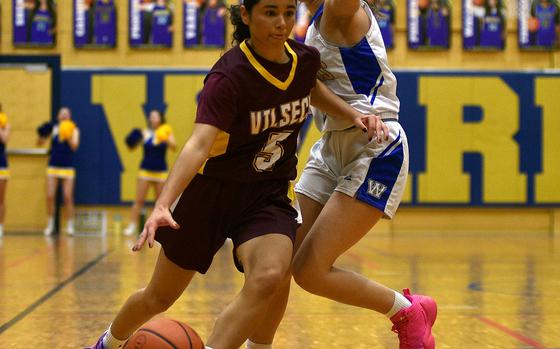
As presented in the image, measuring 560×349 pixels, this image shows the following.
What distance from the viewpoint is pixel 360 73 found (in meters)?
4.06

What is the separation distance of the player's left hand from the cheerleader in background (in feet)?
33.2

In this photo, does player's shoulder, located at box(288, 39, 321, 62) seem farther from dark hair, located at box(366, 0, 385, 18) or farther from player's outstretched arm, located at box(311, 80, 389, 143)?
dark hair, located at box(366, 0, 385, 18)

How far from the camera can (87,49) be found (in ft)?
49.0

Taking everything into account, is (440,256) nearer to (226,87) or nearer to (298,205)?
(298,205)

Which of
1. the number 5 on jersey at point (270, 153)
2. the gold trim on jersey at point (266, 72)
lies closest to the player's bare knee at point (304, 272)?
the number 5 on jersey at point (270, 153)

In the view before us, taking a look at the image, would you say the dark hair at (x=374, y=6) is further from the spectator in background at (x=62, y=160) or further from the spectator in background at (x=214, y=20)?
the spectator in background at (x=214, y=20)

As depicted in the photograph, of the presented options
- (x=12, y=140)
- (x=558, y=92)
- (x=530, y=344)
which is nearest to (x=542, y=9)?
(x=558, y=92)

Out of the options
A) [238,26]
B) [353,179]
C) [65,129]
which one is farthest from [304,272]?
[65,129]

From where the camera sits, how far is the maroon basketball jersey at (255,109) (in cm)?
341

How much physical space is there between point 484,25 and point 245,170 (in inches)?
480

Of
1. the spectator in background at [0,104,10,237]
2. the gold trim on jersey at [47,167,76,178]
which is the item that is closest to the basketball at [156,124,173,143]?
the gold trim on jersey at [47,167,76,178]

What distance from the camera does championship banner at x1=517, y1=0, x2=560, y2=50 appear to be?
1503cm

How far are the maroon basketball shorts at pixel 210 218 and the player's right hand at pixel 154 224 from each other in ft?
1.66

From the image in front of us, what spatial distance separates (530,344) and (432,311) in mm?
680
